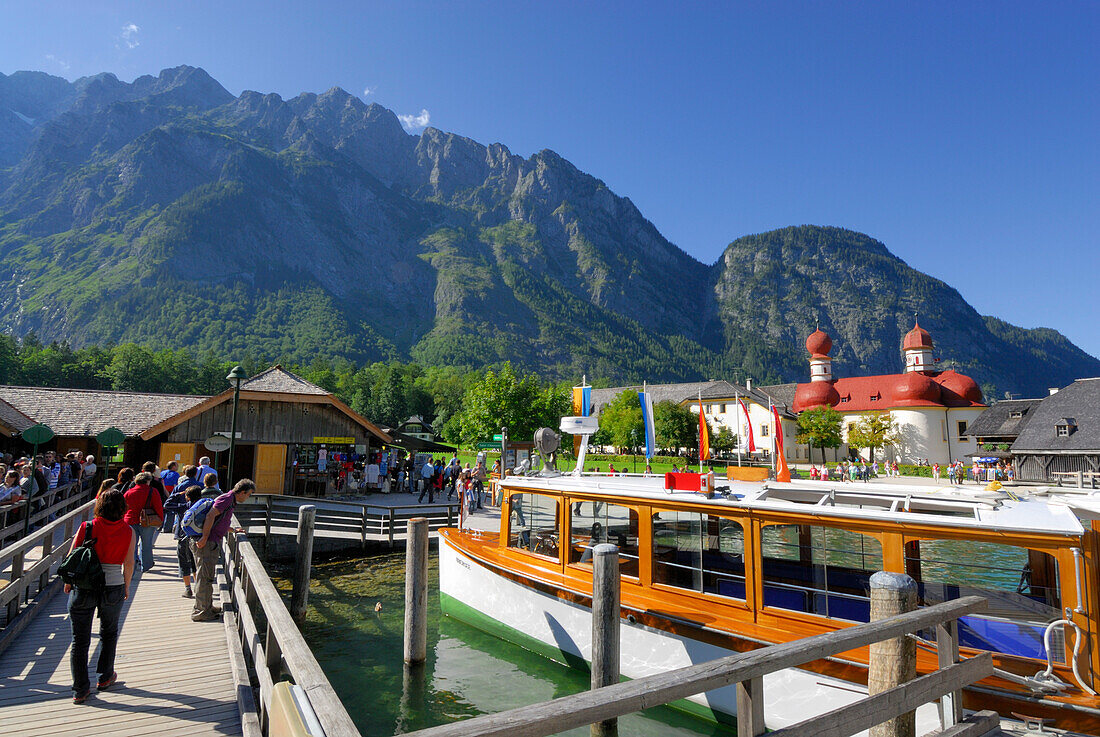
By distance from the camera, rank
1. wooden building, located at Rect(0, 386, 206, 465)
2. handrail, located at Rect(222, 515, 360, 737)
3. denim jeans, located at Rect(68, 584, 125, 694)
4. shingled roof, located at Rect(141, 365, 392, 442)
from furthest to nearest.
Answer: wooden building, located at Rect(0, 386, 206, 465) < shingled roof, located at Rect(141, 365, 392, 442) < denim jeans, located at Rect(68, 584, 125, 694) < handrail, located at Rect(222, 515, 360, 737)

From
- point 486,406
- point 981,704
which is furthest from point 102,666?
point 486,406

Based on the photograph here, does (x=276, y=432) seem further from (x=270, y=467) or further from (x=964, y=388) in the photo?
(x=964, y=388)

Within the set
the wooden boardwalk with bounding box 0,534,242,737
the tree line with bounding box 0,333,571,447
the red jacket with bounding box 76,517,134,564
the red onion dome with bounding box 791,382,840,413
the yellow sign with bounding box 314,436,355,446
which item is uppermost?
the tree line with bounding box 0,333,571,447

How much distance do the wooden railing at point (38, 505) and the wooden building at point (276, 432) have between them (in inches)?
141

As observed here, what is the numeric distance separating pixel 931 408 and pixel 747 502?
243ft

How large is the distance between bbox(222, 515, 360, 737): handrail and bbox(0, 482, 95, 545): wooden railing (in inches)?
249

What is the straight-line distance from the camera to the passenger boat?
6129 mm

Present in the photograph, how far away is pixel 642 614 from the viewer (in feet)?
28.7

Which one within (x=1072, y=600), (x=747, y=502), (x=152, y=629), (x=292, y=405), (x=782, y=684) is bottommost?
(x=782, y=684)

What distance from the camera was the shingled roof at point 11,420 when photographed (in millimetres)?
20594

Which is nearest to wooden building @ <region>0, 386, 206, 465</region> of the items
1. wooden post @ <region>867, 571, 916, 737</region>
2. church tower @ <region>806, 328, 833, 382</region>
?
wooden post @ <region>867, 571, 916, 737</region>

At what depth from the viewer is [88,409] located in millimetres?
25578

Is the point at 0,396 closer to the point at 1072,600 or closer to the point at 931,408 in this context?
the point at 1072,600

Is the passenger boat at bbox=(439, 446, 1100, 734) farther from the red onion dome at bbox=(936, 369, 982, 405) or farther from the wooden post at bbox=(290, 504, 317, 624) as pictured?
the red onion dome at bbox=(936, 369, 982, 405)
